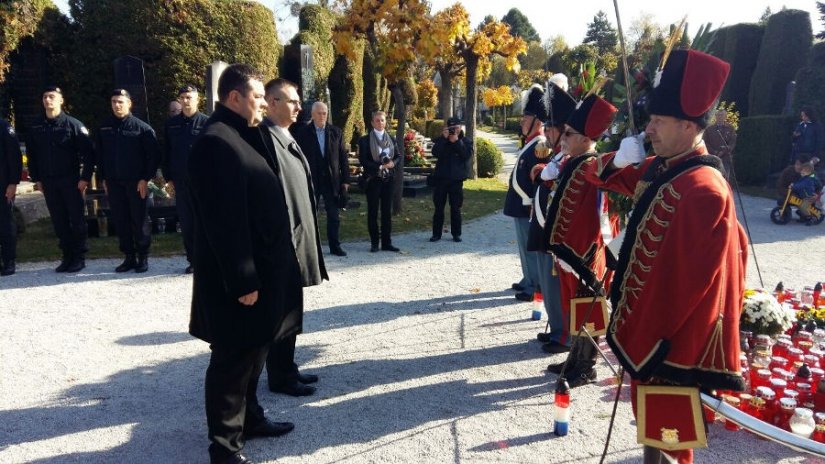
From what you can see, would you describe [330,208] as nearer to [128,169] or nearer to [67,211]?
[128,169]

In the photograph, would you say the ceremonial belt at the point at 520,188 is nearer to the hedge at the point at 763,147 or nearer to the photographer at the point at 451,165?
the photographer at the point at 451,165

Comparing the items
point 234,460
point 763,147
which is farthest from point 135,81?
point 763,147

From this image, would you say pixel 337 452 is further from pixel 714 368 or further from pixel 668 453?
pixel 714 368

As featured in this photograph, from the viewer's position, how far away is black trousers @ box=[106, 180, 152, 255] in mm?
7512

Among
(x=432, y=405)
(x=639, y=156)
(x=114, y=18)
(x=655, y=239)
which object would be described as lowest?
(x=432, y=405)

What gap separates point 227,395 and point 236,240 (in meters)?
0.87

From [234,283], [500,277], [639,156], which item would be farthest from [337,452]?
[500,277]

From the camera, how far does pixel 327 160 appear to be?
8391mm

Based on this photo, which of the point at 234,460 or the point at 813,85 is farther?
the point at 813,85

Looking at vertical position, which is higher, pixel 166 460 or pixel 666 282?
pixel 666 282

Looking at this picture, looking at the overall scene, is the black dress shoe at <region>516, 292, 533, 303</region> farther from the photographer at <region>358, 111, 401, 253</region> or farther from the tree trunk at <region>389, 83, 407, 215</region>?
the tree trunk at <region>389, 83, 407, 215</region>

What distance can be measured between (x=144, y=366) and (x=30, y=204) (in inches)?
309

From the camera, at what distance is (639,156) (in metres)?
3.02

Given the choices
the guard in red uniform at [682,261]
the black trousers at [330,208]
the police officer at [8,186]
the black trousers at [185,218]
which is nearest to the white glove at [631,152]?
the guard in red uniform at [682,261]
